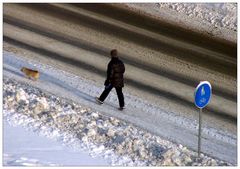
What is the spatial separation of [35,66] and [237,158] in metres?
5.18

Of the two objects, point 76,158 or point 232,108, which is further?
point 232,108

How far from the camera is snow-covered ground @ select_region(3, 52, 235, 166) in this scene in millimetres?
13391

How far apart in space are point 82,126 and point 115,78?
56.0 inches

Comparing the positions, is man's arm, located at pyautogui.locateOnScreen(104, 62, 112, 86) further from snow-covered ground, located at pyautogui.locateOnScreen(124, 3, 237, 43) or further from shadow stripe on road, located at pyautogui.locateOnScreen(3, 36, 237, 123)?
snow-covered ground, located at pyautogui.locateOnScreen(124, 3, 237, 43)

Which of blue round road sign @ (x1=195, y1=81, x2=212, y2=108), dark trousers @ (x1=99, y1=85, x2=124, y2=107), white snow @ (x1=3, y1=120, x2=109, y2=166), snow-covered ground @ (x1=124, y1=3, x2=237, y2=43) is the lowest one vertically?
white snow @ (x1=3, y1=120, x2=109, y2=166)

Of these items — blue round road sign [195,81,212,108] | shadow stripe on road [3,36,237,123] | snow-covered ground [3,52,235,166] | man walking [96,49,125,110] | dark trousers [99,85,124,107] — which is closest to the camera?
blue round road sign [195,81,212,108]

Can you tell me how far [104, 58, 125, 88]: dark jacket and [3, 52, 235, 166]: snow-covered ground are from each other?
558mm

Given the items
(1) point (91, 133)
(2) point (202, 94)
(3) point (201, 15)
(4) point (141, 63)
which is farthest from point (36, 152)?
(3) point (201, 15)

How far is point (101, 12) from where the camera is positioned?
2003 cm

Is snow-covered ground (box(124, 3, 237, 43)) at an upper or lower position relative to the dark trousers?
upper

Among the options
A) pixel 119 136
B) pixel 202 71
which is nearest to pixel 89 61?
pixel 202 71

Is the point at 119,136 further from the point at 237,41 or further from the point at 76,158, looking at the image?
the point at 237,41

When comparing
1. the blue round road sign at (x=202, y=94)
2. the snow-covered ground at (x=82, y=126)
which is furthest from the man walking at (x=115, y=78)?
the blue round road sign at (x=202, y=94)

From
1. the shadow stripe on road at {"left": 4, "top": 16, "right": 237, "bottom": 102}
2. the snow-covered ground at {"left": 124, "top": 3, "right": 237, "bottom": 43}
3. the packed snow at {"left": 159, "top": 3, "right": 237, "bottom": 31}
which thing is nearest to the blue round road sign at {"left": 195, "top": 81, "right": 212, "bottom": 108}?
the shadow stripe on road at {"left": 4, "top": 16, "right": 237, "bottom": 102}
